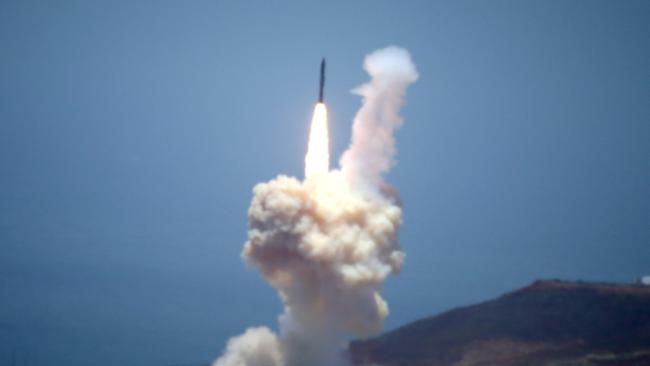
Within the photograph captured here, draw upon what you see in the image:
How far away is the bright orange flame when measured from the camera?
184 ft

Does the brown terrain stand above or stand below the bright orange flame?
below

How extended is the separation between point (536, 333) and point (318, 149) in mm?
21449

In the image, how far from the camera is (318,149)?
5703 centimetres

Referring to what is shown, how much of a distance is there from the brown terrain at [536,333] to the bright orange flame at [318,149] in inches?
582

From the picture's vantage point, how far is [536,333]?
194 feet

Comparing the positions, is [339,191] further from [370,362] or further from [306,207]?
[370,362]

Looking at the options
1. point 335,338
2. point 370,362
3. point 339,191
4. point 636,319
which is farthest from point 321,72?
point 636,319

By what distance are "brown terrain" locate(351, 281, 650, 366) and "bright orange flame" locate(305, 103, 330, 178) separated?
14.8 m

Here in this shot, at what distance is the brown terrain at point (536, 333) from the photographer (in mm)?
53688

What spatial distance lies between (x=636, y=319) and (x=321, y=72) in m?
29.3

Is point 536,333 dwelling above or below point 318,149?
below

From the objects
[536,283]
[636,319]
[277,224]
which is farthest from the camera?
[536,283]

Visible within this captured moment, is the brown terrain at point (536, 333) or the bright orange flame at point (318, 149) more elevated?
the bright orange flame at point (318, 149)

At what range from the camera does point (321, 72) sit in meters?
53.5
